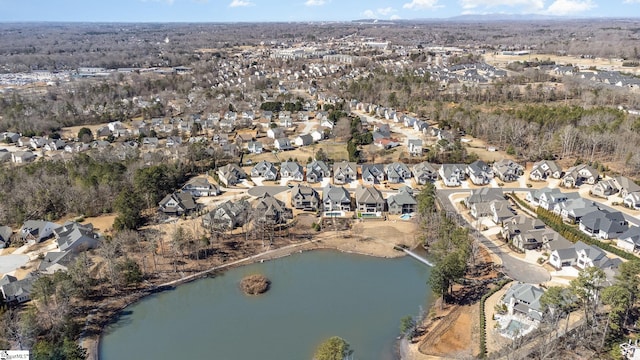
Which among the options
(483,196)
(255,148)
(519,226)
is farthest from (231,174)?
Answer: (519,226)

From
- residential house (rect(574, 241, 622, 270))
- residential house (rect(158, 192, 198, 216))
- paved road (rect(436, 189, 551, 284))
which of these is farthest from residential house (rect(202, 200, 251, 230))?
residential house (rect(574, 241, 622, 270))

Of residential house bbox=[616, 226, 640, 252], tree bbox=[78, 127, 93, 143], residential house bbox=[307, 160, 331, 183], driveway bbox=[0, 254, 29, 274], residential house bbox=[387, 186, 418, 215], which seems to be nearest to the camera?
driveway bbox=[0, 254, 29, 274]

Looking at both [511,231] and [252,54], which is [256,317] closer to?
[511,231]

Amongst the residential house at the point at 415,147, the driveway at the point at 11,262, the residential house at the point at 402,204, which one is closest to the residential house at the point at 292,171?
the residential house at the point at 402,204

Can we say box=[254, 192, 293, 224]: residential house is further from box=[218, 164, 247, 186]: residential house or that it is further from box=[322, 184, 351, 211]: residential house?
box=[218, 164, 247, 186]: residential house

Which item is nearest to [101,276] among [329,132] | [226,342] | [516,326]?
[226,342]
